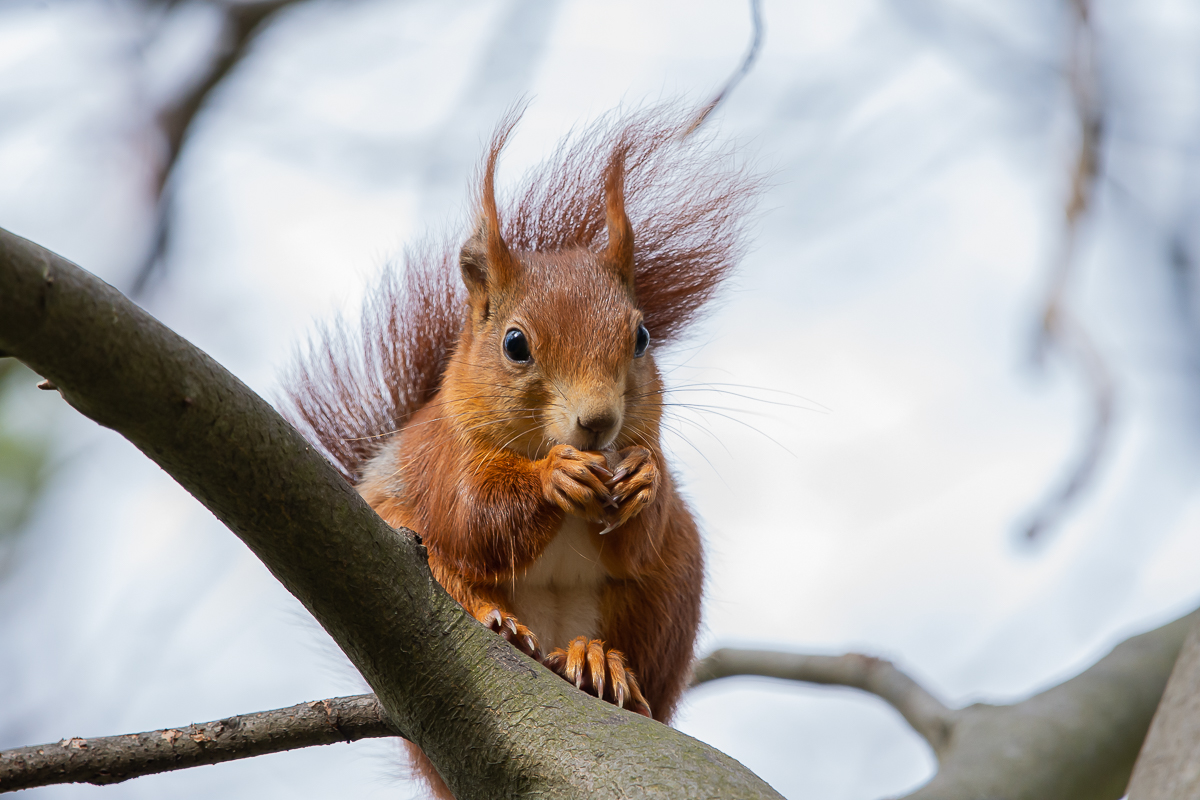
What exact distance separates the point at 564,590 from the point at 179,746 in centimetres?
73

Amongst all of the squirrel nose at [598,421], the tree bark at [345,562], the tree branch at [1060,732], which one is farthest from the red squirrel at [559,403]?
the tree branch at [1060,732]

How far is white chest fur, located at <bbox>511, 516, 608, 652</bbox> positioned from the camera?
5.45ft

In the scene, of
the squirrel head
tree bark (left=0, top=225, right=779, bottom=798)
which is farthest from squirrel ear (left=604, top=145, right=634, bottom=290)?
tree bark (left=0, top=225, right=779, bottom=798)

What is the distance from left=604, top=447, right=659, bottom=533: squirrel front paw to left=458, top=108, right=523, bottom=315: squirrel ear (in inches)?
18.7

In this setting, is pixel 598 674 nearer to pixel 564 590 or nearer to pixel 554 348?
pixel 564 590

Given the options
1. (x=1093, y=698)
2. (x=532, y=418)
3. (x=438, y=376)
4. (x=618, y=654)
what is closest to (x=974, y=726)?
(x=1093, y=698)

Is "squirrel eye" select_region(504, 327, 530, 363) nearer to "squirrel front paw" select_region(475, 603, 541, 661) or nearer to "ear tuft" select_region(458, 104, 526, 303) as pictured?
"ear tuft" select_region(458, 104, 526, 303)

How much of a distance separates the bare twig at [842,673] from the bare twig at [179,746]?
48.9 inches

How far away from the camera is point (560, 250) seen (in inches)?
79.6

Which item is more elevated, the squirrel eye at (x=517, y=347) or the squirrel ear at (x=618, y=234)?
the squirrel ear at (x=618, y=234)

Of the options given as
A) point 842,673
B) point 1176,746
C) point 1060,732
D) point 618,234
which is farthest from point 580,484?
point 842,673

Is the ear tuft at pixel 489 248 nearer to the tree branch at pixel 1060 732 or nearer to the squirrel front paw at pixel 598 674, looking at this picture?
the squirrel front paw at pixel 598 674

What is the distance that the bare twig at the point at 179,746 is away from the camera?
43.3 inches

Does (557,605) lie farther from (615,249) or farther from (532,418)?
(615,249)
